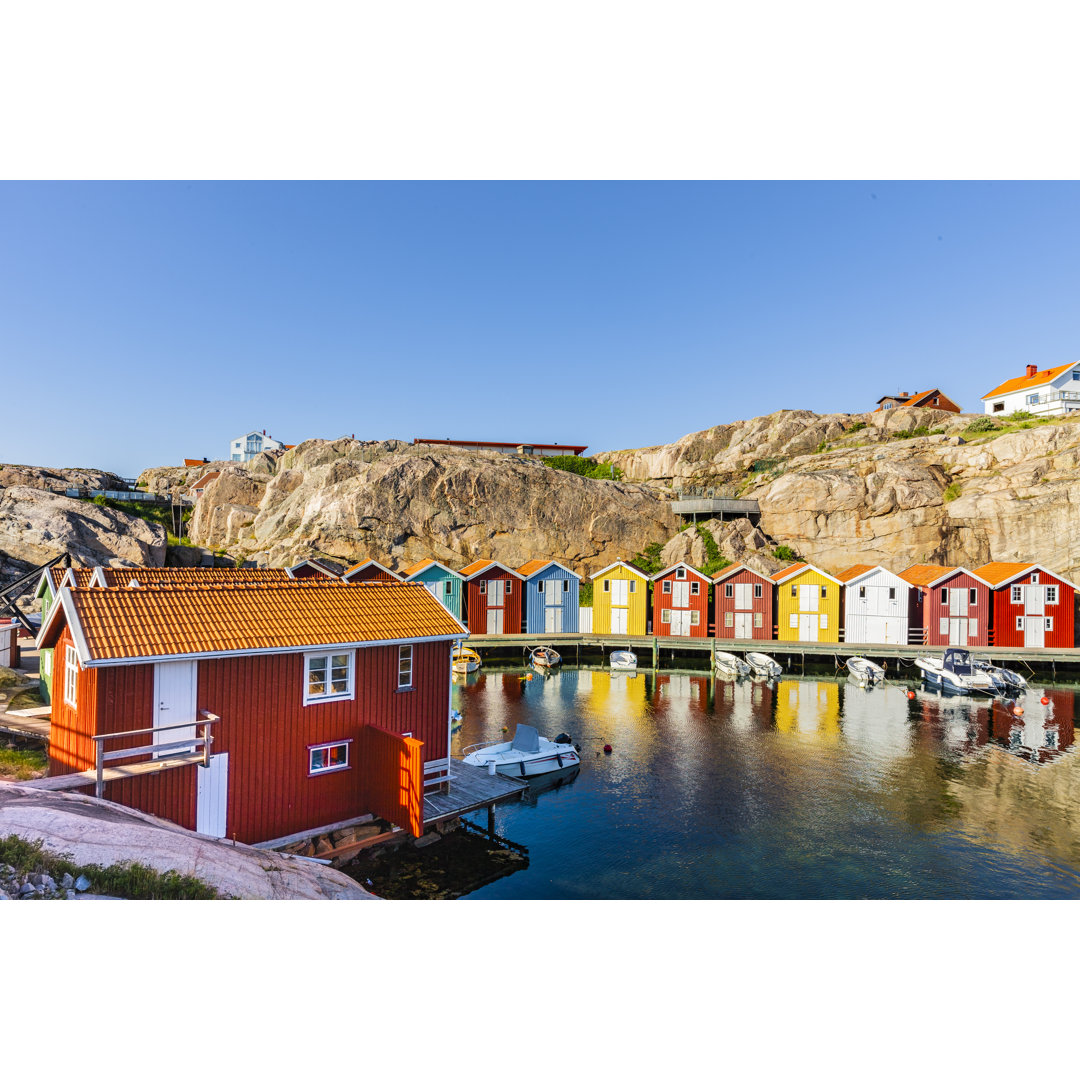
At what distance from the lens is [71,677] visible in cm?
1412

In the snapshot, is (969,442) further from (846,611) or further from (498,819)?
(498,819)

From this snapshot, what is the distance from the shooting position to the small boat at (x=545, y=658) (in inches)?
1722

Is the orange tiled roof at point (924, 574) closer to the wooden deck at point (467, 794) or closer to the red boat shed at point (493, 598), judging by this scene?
the red boat shed at point (493, 598)

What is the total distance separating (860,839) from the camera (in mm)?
18125

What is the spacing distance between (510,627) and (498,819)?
29098 mm

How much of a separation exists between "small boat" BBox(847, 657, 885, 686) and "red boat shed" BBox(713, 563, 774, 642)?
7030mm

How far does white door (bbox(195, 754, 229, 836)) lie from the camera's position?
44.2 feet

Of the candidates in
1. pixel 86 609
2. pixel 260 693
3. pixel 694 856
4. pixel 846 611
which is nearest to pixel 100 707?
pixel 86 609

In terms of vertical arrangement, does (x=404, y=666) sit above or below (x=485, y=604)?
above

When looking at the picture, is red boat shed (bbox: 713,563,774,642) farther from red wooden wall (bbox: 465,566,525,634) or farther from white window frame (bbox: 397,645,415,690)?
white window frame (bbox: 397,645,415,690)

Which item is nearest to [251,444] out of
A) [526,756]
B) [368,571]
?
[368,571]

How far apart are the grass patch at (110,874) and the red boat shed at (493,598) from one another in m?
37.4

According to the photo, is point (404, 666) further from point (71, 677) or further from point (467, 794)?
point (71, 677)

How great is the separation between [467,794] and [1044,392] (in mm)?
79339
